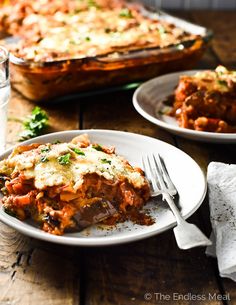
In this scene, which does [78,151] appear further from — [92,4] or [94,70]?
[92,4]

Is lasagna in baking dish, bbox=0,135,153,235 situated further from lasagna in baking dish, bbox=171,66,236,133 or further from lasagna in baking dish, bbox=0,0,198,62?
lasagna in baking dish, bbox=0,0,198,62

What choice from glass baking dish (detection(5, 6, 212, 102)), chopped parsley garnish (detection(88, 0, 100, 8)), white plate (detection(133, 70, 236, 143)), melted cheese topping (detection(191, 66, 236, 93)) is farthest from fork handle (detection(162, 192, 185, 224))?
chopped parsley garnish (detection(88, 0, 100, 8))

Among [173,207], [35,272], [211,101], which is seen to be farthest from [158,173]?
[211,101]

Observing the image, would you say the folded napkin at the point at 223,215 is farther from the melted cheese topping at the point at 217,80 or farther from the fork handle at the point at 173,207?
the melted cheese topping at the point at 217,80

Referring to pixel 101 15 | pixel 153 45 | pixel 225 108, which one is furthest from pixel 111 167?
pixel 101 15

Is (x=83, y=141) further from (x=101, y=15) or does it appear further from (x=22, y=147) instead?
(x=101, y=15)

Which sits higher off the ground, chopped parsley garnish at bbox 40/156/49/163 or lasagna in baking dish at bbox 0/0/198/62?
chopped parsley garnish at bbox 40/156/49/163
